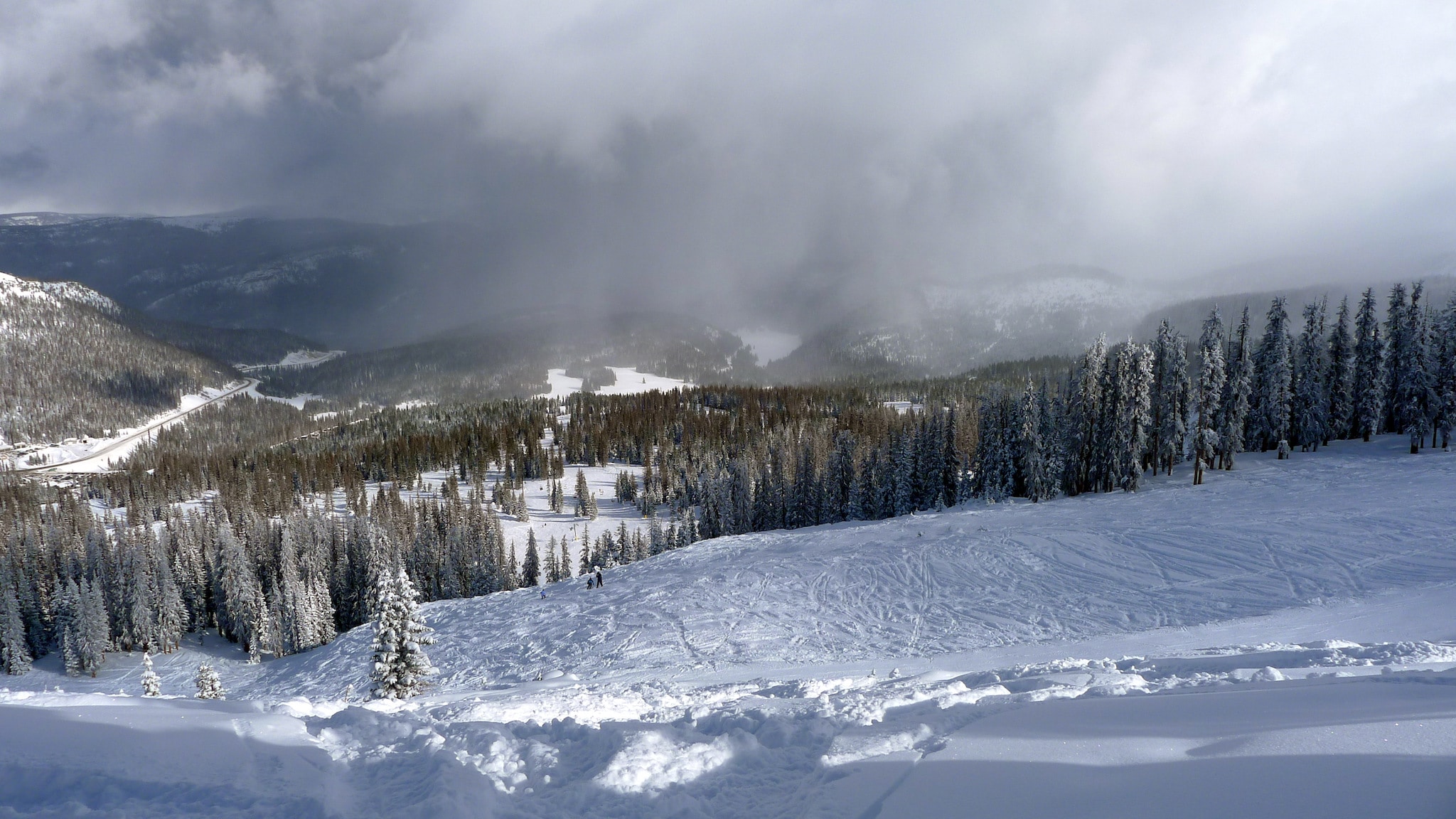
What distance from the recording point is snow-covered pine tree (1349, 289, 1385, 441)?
161ft

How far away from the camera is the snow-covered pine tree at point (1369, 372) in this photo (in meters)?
49.0

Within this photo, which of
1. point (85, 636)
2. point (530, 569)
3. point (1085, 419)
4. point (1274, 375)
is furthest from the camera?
point (530, 569)

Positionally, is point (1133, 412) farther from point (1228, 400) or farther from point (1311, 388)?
point (1311, 388)

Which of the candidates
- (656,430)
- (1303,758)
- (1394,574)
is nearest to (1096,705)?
(1303,758)

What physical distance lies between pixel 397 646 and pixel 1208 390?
55.7 metres

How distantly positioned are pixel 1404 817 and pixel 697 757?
6863mm

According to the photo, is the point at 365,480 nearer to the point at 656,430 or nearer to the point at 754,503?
the point at 656,430

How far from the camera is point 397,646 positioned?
22688 mm

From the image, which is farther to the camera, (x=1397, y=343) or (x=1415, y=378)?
(x=1397, y=343)

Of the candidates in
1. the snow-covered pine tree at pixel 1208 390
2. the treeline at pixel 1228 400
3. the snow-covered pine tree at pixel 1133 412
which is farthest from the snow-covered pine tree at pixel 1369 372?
the snow-covered pine tree at pixel 1133 412

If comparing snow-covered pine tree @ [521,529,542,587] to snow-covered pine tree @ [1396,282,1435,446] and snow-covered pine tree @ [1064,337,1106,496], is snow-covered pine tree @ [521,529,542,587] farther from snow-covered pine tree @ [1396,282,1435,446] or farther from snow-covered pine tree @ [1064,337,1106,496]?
snow-covered pine tree @ [1396,282,1435,446]

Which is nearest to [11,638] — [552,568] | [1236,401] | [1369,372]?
[552,568]

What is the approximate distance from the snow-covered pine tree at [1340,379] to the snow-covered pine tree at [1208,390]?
43.8 feet

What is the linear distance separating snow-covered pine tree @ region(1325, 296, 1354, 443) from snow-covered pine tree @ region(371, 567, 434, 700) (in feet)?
233
